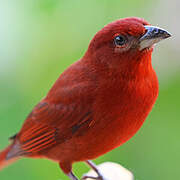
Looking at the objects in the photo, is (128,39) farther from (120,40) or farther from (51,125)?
(51,125)

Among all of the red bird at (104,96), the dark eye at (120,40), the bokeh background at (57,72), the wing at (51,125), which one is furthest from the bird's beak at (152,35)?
the bokeh background at (57,72)

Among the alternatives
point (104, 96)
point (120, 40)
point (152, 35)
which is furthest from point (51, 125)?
point (152, 35)

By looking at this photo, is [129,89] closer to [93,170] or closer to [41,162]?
[93,170]

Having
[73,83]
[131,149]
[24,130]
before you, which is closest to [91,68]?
[73,83]

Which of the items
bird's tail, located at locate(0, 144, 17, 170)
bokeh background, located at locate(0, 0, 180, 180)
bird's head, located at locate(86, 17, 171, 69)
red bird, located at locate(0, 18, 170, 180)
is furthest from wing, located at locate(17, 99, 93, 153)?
bokeh background, located at locate(0, 0, 180, 180)

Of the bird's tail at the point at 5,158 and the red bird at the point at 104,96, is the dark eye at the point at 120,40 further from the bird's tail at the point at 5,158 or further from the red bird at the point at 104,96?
the bird's tail at the point at 5,158

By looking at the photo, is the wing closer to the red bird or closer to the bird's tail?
the red bird
